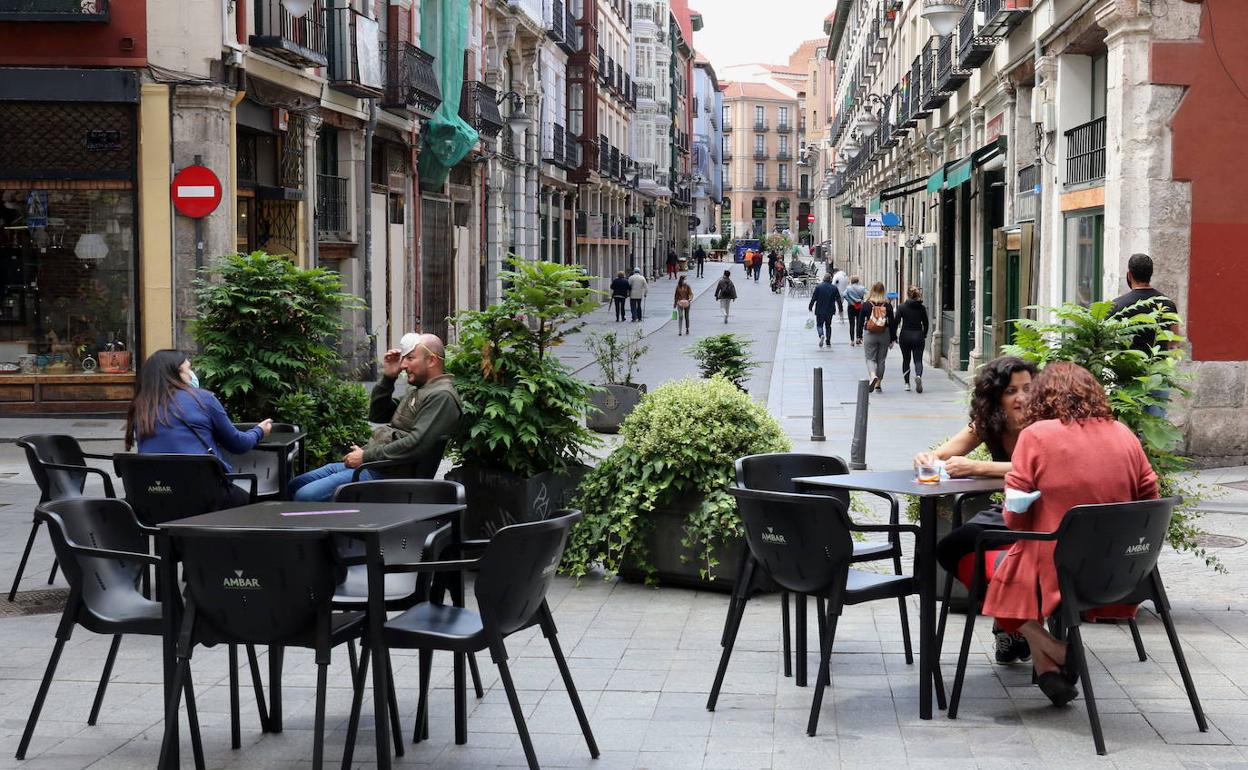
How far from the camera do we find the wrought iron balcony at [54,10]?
17.3 meters

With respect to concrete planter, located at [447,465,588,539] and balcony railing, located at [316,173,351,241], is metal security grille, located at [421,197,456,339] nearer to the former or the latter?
balcony railing, located at [316,173,351,241]

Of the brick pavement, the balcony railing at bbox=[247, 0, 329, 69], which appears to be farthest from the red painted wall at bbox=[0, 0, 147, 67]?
the brick pavement

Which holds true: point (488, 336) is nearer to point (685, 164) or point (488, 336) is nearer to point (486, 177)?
point (486, 177)

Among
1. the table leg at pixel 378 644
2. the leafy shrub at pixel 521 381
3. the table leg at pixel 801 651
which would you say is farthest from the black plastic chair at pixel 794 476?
the table leg at pixel 378 644

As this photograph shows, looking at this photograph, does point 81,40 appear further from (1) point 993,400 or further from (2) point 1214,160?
(1) point 993,400

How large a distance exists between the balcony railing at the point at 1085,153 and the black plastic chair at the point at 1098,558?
1066 centimetres

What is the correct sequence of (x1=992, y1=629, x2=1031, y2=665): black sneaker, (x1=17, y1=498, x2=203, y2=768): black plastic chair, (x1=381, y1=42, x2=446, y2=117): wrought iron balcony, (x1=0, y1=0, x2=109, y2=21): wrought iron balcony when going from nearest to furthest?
1. (x1=17, y1=498, x2=203, y2=768): black plastic chair
2. (x1=992, y1=629, x2=1031, y2=665): black sneaker
3. (x1=0, y1=0, x2=109, y2=21): wrought iron balcony
4. (x1=381, y1=42, x2=446, y2=117): wrought iron balcony

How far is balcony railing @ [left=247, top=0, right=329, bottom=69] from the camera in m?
19.3

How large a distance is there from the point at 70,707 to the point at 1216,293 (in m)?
10.9

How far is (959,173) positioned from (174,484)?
18.0 meters

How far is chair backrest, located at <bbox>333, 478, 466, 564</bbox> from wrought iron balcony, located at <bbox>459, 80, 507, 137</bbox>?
81.0 ft

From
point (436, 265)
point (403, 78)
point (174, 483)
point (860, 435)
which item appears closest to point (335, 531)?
point (174, 483)

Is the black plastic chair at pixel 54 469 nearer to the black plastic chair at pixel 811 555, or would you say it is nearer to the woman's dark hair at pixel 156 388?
the woman's dark hair at pixel 156 388

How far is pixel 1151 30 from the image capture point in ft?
46.0
